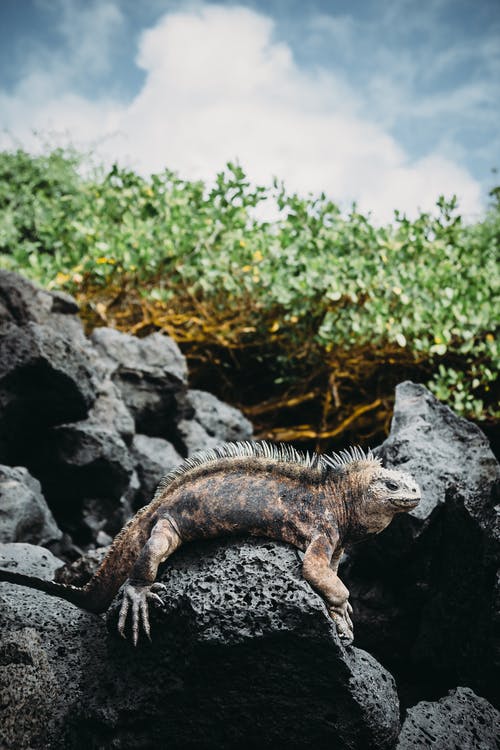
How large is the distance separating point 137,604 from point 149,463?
312cm

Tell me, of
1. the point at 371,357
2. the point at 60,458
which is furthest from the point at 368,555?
the point at 371,357

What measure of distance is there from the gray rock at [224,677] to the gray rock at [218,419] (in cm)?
368

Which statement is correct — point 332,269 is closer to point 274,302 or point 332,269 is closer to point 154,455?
point 274,302

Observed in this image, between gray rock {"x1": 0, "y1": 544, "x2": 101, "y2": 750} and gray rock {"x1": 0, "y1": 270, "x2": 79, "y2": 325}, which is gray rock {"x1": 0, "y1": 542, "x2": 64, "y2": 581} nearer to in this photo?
gray rock {"x1": 0, "y1": 544, "x2": 101, "y2": 750}

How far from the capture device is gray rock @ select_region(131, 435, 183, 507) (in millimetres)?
5500

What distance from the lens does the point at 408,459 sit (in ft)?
11.8

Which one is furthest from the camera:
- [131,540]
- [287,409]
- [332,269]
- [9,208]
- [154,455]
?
[9,208]

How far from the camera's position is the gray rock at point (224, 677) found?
229 cm

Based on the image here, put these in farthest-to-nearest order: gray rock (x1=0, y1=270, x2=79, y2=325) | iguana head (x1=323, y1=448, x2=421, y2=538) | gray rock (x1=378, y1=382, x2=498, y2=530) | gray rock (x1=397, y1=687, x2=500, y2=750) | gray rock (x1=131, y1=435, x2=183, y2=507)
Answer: gray rock (x1=131, y1=435, x2=183, y2=507)
gray rock (x1=0, y1=270, x2=79, y2=325)
gray rock (x1=378, y1=382, x2=498, y2=530)
gray rock (x1=397, y1=687, x2=500, y2=750)
iguana head (x1=323, y1=448, x2=421, y2=538)

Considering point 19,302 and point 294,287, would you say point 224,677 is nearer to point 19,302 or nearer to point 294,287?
point 19,302

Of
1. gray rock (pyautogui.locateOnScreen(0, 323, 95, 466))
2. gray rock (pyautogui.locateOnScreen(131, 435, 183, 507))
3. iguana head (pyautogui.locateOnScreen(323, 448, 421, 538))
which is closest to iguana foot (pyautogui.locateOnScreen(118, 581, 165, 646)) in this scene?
iguana head (pyautogui.locateOnScreen(323, 448, 421, 538))

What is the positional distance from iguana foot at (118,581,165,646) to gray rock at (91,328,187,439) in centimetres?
329

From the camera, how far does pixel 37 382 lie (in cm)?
429

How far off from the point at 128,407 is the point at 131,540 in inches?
120
